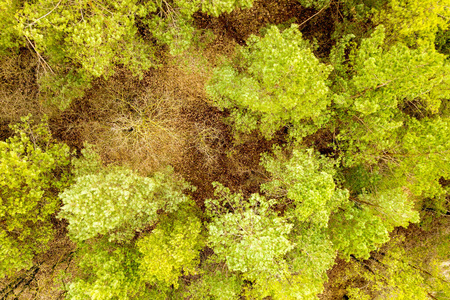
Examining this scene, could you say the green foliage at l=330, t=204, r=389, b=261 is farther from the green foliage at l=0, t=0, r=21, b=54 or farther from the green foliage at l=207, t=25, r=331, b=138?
the green foliage at l=0, t=0, r=21, b=54

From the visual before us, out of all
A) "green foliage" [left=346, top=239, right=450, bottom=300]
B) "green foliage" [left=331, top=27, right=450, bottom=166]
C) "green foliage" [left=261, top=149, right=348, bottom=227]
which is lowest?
"green foliage" [left=346, top=239, right=450, bottom=300]

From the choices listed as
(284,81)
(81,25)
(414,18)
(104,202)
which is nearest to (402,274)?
(414,18)

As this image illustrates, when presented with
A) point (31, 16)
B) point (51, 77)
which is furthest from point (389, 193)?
point (51, 77)

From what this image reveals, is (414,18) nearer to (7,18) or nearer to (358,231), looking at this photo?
(358,231)

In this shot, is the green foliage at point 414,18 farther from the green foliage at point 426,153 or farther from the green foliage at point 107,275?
the green foliage at point 107,275

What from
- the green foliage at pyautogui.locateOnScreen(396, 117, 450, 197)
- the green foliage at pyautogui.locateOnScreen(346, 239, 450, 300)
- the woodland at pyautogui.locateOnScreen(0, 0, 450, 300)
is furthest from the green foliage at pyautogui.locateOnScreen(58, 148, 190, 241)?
the green foliage at pyautogui.locateOnScreen(346, 239, 450, 300)

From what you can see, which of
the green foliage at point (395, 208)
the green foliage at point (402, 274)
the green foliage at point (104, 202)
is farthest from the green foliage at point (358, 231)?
the green foliage at point (104, 202)
